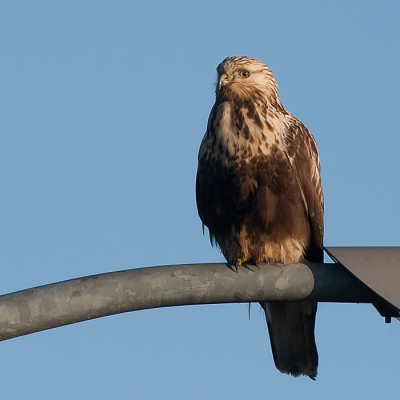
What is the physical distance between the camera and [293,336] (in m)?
6.42

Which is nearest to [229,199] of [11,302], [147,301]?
[147,301]

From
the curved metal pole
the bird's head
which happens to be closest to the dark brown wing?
the bird's head

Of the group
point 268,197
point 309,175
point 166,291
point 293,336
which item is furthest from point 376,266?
A: point 309,175

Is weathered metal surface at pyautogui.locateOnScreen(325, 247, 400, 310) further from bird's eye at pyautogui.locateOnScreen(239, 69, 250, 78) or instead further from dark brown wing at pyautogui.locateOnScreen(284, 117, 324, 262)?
bird's eye at pyautogui.locateOnScreen(239, 69, 250, 78)

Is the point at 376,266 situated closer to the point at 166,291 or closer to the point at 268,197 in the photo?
the point at 166,291

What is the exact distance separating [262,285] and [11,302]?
128cm

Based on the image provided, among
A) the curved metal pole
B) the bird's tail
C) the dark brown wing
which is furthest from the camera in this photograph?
the dark brown wing

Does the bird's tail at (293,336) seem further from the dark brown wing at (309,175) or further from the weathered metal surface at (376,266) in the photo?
the weathered metal surface at (376,266)

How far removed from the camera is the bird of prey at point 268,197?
6328 mm

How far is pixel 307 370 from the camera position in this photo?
6168 mm

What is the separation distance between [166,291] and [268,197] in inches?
98.1

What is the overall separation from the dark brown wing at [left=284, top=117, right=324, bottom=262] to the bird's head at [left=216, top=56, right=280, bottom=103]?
1.29 feet

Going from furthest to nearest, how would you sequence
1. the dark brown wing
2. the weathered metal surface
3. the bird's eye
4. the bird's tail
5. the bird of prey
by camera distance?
the bird's eye, the dark brown wing, the bird of prey, the bird's tail, the weathered metal surface

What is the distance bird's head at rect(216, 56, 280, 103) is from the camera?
6961 millimetres
